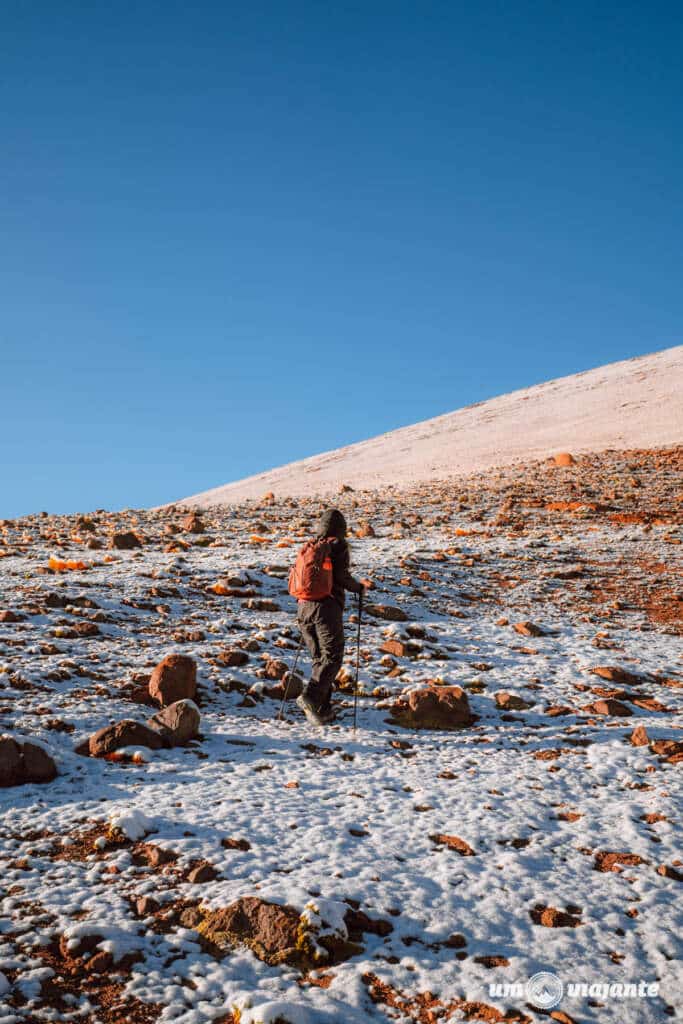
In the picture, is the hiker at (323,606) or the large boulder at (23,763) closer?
the large boulder at (23,763)

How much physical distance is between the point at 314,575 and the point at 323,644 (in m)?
0.87

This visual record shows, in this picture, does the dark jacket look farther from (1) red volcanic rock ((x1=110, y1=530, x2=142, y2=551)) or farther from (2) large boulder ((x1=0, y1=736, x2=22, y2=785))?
(1) red volcanic rock ((x1=110, y1=530, x2=142, y2=551))

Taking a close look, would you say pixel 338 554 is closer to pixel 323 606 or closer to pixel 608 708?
pixel 323 606

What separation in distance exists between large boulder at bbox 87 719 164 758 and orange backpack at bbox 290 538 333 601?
2.27 meters

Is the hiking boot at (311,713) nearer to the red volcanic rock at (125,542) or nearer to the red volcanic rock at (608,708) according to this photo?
the red volcanic rock at (608,708)

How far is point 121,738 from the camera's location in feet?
21.4

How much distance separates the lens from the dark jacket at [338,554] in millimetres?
8148

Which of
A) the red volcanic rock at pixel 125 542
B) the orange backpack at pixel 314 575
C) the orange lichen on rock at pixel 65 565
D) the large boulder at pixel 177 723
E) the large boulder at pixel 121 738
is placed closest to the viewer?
the large boulder at pixel 121 738

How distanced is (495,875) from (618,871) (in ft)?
3.18

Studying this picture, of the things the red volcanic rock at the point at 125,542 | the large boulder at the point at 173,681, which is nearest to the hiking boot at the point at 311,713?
the large boulder at the point at 173,681

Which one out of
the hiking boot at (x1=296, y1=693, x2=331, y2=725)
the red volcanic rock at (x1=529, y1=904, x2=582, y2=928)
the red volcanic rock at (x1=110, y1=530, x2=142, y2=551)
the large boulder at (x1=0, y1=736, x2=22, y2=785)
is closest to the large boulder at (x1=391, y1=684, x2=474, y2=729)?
the hiking boot at (x1=296, y1=693, x2=331, y2=725)

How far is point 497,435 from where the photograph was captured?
145ft

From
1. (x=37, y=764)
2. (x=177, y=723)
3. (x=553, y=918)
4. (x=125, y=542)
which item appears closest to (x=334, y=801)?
(x=177, y=723)

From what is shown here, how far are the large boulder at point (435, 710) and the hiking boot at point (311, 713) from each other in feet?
2.89
